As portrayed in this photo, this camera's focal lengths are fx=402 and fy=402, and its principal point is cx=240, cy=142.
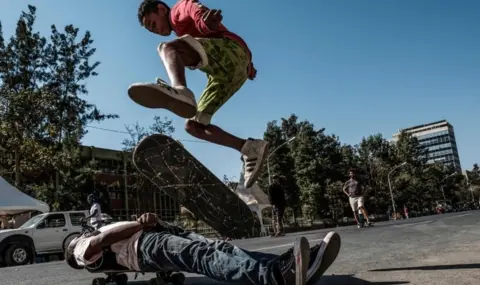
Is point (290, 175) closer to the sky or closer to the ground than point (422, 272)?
closer to the sky

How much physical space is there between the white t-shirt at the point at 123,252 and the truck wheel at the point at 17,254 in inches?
356

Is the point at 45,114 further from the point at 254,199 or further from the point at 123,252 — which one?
the point at 123,252

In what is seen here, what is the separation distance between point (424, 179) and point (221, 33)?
54.8m

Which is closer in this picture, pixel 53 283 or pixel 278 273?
pixel 278 273

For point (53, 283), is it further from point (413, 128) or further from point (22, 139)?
point (413, 128)

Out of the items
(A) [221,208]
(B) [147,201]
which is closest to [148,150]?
(A) [221,208]

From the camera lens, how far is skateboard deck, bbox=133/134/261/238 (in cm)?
1255

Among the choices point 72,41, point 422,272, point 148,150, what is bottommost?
point 422,272

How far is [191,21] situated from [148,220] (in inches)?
55.1

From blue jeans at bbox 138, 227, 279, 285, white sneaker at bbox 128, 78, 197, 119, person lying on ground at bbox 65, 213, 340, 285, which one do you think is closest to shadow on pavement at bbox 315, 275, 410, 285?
person lying on ground at bbox 65, 213, 340, 285

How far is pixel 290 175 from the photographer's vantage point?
4022 cm

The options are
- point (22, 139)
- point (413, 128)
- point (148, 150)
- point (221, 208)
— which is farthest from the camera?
point (413, 128)

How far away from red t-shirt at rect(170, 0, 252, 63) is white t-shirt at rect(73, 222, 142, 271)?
1382mm

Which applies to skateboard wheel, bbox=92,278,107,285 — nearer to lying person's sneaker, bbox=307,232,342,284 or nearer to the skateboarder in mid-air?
the skateboarder in mid-air
